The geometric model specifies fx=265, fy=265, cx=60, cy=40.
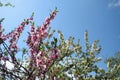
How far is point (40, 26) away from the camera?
883cm

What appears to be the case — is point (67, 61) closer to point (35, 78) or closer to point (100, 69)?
point (100, 69)

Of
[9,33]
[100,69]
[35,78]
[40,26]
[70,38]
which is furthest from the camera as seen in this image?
[70,38]

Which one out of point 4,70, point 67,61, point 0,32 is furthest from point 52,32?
point 4,70

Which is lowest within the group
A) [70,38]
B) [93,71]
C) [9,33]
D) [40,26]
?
[40,26]

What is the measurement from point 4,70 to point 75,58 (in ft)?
37.7

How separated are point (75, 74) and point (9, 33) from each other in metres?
6.11

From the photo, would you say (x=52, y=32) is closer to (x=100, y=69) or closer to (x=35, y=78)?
(x=100, y=69)

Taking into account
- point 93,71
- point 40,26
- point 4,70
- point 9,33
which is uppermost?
point 93,71

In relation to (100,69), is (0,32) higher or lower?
lower

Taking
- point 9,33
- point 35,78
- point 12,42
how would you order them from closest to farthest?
point 35,78, point 12,42, point 9,33

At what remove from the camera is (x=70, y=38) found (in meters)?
19.5

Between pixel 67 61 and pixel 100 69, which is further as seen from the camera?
pixel 67 61

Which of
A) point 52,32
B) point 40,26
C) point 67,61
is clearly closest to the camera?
point 40,26

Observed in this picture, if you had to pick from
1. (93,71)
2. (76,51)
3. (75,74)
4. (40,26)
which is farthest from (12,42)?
(76,51)
